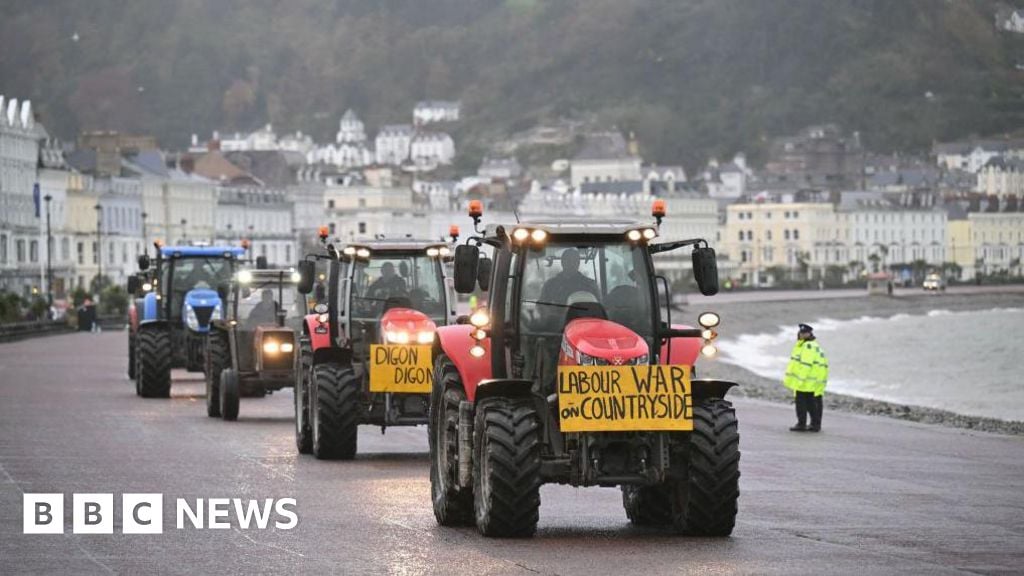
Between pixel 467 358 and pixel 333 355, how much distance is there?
837cm

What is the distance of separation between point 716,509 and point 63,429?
17.0 m

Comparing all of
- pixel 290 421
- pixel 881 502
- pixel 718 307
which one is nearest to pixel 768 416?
→ pixel 290 421

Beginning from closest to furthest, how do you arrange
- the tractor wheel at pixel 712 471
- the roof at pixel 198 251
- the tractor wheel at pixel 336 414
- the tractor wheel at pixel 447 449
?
the tractor wheel at pixel 712 471, the tractor wheel at pixel 447 449, the tractor wheel at pixel 336 414, the roof at pixel 198 251

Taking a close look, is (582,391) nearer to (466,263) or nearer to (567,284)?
(567,284)

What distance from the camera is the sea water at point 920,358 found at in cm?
7256

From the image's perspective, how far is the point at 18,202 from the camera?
15762 cm

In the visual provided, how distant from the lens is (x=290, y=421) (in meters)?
38.2

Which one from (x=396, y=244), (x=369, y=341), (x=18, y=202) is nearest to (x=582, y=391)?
(x=369, y=341)

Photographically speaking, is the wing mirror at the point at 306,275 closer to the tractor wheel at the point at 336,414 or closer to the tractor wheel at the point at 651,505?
the tractor wheel at the point at 336,414

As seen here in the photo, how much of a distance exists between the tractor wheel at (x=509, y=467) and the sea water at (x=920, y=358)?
37.9 m

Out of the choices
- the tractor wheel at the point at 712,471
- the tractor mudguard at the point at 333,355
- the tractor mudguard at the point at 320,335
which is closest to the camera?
the tractor wheel at the point at 712,471

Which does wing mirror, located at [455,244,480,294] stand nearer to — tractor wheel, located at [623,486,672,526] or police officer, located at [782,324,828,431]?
tractor wheel, located at [623,486,672,526]

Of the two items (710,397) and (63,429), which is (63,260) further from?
(710,397)

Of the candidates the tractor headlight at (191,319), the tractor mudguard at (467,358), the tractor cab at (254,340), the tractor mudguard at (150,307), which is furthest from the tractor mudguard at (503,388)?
the tractor mudguard at (150,307)
